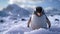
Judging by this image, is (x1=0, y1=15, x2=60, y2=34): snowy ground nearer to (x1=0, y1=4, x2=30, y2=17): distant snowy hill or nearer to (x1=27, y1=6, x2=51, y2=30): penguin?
(x1=27, y1=6, x2=51, y2=30): penguin

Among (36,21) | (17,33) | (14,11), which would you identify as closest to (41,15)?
(36,21)

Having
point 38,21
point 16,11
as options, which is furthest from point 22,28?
point 16,11

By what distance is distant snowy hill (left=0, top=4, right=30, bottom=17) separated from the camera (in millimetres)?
3586

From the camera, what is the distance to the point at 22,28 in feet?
9.09

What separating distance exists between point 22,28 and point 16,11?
90 centimetres

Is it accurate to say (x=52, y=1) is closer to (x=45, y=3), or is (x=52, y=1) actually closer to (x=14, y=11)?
(x=45, y=3)

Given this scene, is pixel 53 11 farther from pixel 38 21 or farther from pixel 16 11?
pixel 38 21

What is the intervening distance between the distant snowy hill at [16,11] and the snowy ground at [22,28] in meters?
0.24

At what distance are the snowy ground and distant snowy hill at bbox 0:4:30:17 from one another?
240 mm

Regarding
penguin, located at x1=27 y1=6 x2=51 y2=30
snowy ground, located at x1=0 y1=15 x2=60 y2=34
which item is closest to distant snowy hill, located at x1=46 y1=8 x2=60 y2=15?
snowy ground, located at x1=0 y1=15 x2=60 y2=34

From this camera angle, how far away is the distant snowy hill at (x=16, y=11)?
Result: 141 inches

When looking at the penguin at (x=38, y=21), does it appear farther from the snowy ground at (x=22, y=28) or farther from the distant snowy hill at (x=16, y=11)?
the distant snowy hill at (x=16, y=11)

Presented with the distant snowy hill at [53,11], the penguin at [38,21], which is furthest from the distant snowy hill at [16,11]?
the penguin at [38,21]

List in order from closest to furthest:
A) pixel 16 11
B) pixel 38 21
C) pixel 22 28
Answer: pixel 38 21 < pixel 22 28 < pixel 16 11
